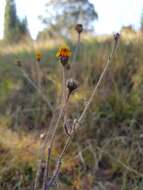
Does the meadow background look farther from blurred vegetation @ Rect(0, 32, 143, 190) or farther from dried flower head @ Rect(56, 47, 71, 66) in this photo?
dried flower head @ Rect(56, 47, 71, 66)

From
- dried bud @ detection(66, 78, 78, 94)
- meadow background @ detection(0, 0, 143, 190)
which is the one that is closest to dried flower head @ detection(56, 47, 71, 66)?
dried bud @ detection(66, 78, 78, 94)

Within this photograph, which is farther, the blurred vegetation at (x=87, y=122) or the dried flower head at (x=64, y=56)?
the blurred vegetation at (x=87, y=122)

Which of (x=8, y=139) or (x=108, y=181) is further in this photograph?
(x=8, y=139)

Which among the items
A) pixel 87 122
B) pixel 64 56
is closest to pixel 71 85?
pixel 64 56

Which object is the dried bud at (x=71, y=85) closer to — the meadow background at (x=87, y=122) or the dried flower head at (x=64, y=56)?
the dried flower head at (x=64, y=56)

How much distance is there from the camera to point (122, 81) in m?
4.48

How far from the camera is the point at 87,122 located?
389 centimetres

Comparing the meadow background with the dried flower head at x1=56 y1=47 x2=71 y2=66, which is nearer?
the dried flower head at x1=56 y1=47 x2=71 y2=66

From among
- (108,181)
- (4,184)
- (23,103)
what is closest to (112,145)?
(108,181)

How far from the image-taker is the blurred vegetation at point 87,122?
328cm

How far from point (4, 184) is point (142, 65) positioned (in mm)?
1953

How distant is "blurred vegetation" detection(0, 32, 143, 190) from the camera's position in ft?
10.8

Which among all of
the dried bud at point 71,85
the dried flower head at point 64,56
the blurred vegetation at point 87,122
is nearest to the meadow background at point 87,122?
the blurred vegetation at point 87,122

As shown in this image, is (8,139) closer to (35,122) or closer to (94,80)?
(35,122)
